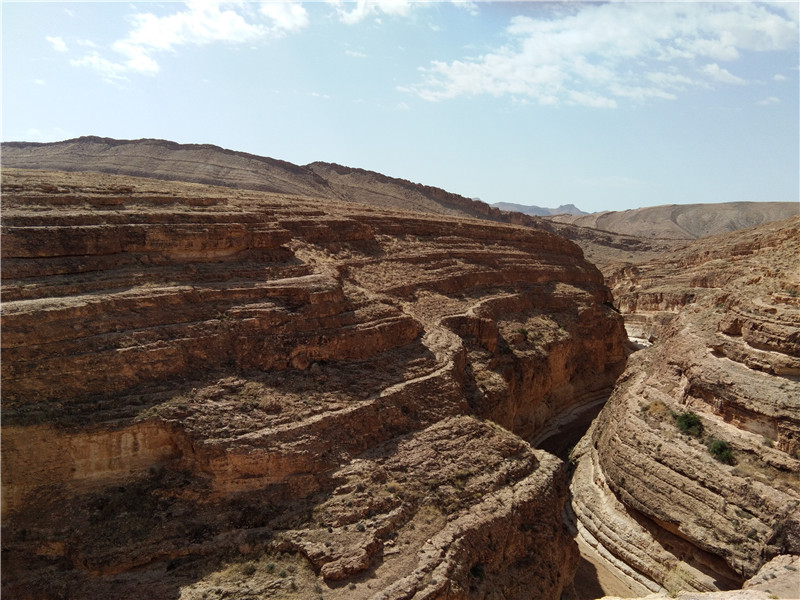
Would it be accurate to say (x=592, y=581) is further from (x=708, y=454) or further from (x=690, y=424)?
(x=690, y=424)

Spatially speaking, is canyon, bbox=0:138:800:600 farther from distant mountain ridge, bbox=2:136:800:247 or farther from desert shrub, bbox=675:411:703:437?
distant mountain ridge, bbox=2:136:800:247

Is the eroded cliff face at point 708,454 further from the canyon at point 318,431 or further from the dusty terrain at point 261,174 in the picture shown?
the dusty terrain at point 261,174

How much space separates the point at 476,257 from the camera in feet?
124

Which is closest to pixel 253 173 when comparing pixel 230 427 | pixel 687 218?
pixel 230 427

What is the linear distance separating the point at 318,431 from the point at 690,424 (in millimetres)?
14152

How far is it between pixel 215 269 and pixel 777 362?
67.6ft

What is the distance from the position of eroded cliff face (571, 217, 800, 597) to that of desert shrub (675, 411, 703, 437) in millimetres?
47

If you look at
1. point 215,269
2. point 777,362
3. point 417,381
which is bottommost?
Answer: point 417,381

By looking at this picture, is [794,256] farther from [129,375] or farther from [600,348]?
[129,375]

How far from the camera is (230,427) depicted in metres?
16.6

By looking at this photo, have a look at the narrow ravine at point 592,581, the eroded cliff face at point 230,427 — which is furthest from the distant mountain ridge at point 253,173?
the narrow ravine at point 592,581

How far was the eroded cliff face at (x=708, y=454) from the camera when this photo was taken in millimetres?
18438

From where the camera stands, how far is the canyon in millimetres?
14508

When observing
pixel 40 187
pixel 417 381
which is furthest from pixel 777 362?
pixel 40 187
